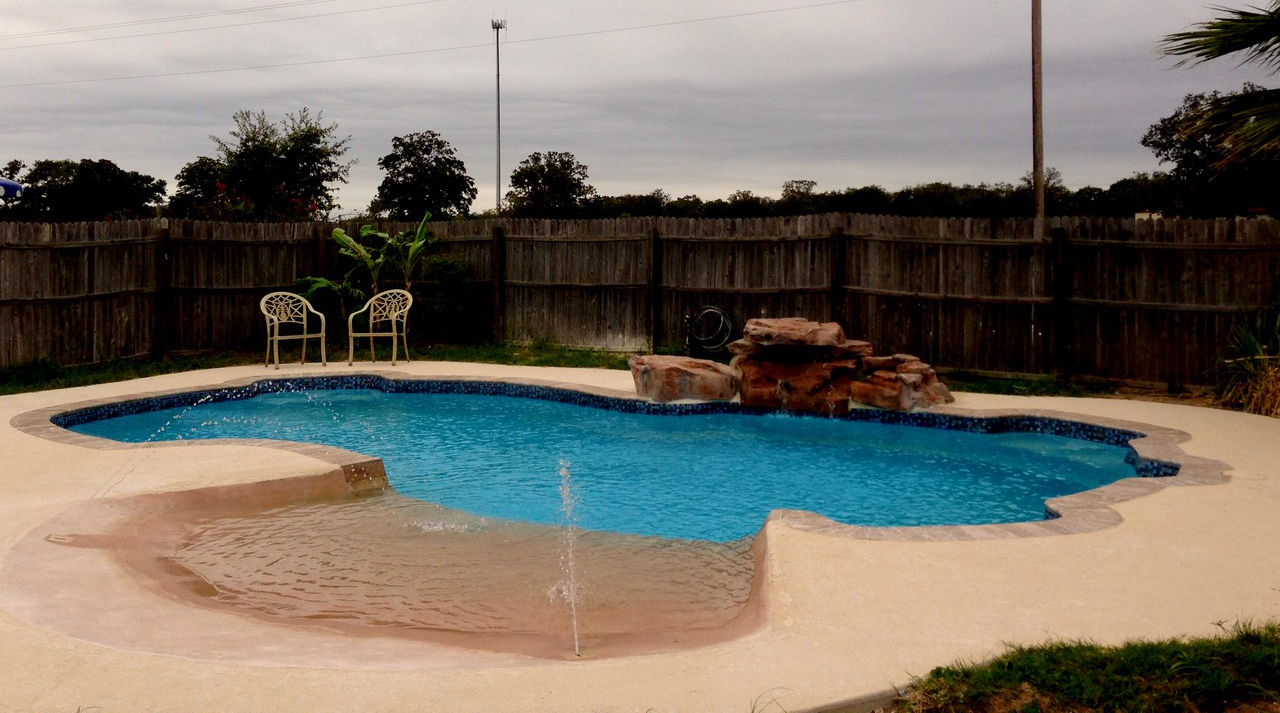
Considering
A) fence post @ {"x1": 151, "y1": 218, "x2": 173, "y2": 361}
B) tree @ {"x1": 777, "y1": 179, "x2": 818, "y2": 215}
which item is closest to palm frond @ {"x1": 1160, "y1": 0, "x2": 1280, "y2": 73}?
fence post @ {"x1": 151, "y1": 218, "x2": 173, "y2": 361}

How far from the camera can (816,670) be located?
A: 11.0ft

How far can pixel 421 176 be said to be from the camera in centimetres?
4116

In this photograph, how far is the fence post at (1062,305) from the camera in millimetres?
10945

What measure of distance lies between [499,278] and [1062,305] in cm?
703

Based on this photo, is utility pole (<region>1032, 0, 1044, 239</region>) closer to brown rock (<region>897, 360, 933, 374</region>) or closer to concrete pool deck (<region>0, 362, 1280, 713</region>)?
brown rock (<region>897, 360, 933, 374</region>)

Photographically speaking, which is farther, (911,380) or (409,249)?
(409,249)

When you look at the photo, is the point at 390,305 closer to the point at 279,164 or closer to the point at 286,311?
the point at 286,311

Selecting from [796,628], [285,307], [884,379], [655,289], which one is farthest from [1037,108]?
[796,628]

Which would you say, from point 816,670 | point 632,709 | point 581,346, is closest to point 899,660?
point 816,670

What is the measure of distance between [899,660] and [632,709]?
93 centimetres

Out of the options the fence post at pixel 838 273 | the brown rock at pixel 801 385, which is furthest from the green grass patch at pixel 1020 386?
the brown rock at pixel 801 385

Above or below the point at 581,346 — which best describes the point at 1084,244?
above

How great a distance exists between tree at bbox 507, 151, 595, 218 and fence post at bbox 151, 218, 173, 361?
26147mm

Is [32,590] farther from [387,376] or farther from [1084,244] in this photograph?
[1084,244]
